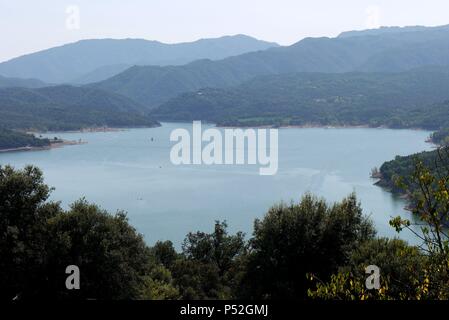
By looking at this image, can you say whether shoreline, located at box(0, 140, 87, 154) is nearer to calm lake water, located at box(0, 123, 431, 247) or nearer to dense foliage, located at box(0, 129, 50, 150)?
dense foliage, located at box(0, 129, 50, 150)

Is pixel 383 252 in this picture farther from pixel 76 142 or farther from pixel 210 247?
pixel 76 142

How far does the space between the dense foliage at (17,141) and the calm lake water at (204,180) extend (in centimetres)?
564

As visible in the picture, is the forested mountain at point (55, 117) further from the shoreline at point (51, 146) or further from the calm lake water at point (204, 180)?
the calm lake water at point (204, 180)

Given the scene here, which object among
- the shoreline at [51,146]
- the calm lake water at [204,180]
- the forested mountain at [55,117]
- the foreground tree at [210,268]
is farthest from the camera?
the forested mountain at [55,117]

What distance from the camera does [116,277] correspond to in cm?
1503

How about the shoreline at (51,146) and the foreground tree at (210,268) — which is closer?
the foreground tree at (210,268)

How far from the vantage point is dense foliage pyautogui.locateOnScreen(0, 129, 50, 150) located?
122 meters

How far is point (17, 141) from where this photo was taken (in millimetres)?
124875

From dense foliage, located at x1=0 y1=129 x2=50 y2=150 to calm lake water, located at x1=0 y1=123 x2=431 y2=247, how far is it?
5.64m

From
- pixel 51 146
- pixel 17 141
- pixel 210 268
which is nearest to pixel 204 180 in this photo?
pixel 51 146

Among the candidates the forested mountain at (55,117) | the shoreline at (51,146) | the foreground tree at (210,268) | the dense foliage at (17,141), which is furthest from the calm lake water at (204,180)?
the forested mountain at (55,117)

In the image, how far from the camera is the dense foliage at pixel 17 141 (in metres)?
122

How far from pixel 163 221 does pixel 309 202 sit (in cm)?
4102
